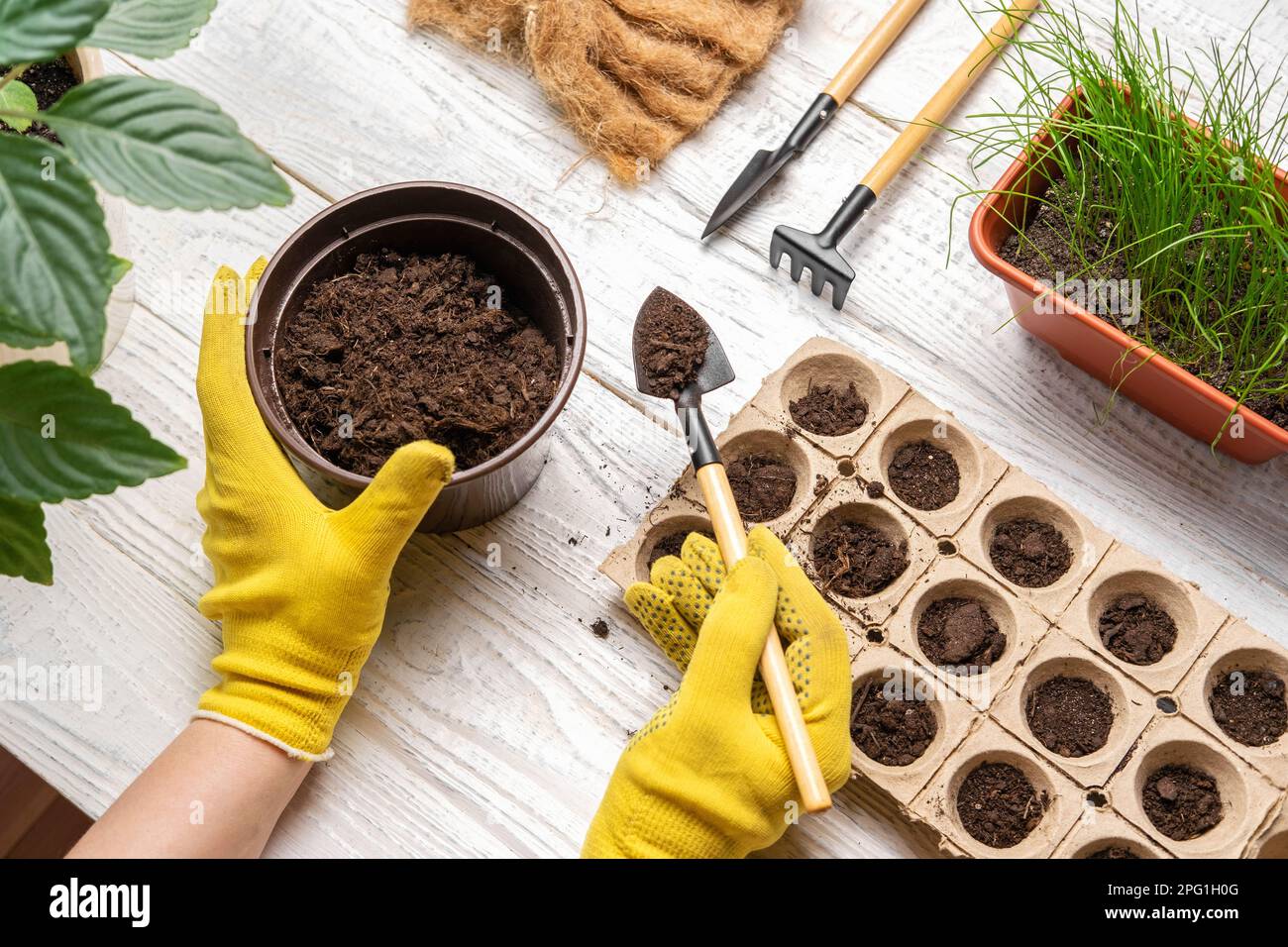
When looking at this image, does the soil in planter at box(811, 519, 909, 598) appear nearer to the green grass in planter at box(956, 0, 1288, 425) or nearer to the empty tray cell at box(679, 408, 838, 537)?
the empty tray cell at box(679, 408, 838, 537)

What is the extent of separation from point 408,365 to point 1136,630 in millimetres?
745

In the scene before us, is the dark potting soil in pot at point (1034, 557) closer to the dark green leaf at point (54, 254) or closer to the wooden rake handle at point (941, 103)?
the wooden rake handle at point (941, 103)

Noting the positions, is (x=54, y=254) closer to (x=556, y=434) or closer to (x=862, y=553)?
(x=556, y=434)

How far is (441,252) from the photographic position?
1.02 metres

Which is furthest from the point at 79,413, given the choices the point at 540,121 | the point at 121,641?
the point at 540,121

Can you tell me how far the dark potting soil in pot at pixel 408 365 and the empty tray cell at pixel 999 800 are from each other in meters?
0.50

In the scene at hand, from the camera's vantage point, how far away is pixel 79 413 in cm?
63

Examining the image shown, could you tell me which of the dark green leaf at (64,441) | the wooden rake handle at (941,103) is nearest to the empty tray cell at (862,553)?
the wooden rake handle at (941,103)

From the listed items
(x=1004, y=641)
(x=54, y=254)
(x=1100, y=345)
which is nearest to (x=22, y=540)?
(x=54, y=254)

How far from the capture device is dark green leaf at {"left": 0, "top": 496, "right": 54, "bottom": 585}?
2.31 ft

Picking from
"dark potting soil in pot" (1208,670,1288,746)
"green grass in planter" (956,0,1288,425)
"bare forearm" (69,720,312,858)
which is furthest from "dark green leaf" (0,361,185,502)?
"dark potting soil in pot" (1208,670,1288,746)

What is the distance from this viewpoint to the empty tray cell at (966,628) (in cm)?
100

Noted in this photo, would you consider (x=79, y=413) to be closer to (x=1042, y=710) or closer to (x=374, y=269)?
(x=374, y=269)

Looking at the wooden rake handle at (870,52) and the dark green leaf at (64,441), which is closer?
the dark green leaf at (64,441)
